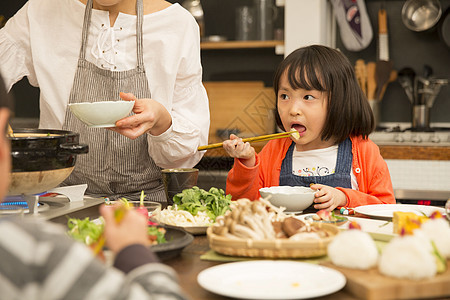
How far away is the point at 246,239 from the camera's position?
3.05ft

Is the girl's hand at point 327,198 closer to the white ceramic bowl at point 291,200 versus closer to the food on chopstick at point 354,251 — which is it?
the white ceramic bowl at point 291,200

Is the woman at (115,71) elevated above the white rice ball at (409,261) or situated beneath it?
elevated above

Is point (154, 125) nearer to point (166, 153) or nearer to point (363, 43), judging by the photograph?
point (166, 153)

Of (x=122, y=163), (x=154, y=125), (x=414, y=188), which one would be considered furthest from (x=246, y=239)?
(x=414, y=188)

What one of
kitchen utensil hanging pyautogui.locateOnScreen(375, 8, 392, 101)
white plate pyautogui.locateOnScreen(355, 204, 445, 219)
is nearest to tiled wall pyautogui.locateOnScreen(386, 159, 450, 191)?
kitchen utensil hanging pyautogui.locateOnScreen(375, 8, 392, 101)

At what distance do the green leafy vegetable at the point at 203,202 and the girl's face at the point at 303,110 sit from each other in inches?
24.6

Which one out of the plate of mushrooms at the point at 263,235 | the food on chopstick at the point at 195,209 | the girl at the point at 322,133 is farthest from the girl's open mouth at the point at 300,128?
the plate of mushrooms at the point at 263,235

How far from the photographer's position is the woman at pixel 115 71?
1.82 metres

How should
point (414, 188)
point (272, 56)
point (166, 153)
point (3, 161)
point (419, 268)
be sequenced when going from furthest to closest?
point (272, 56) → point (414, 188) → point (166, 153) → point (419, 268) → point (3, 161)

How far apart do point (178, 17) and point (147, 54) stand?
177 mm

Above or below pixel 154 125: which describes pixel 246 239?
below

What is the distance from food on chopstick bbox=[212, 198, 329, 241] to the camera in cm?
95

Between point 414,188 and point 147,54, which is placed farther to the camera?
point 414,188

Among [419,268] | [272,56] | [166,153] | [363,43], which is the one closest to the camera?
[419,268]
